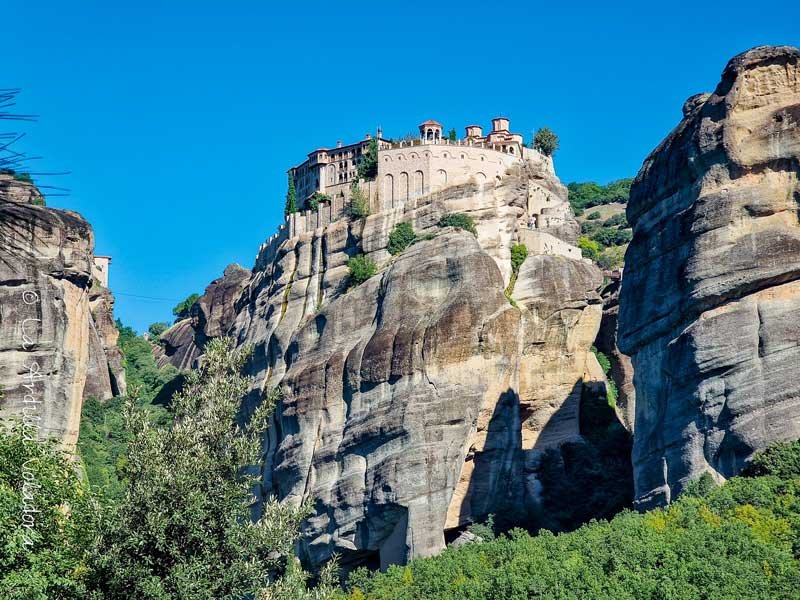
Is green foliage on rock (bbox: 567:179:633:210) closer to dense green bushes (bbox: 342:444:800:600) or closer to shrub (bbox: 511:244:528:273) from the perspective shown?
shrub (bbox: 511:244:528:273)

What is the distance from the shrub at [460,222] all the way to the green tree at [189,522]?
199 feet

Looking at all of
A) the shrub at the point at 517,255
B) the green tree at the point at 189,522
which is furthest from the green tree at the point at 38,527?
the shrub at the point at 517,255

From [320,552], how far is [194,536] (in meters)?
52.1

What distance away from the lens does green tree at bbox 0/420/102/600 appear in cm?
2486

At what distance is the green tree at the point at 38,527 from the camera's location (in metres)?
24.9

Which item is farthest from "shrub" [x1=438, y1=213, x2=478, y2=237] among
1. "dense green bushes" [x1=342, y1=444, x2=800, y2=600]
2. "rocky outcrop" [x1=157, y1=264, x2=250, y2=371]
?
"dense green bushes" [x1=342, y1=444, x2=800, y2=600]

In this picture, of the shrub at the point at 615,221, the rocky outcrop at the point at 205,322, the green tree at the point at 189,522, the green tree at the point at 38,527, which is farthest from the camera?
the shrub at the point at 615,221

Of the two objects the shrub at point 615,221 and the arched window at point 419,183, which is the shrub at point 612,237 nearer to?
the shrub at point 615,221

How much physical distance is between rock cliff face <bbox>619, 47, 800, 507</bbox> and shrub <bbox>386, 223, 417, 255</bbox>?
968 inches

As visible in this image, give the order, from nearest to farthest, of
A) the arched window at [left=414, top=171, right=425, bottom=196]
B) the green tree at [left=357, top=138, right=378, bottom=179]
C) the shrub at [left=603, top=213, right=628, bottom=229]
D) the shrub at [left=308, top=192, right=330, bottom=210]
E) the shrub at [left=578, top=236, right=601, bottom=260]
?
the arched window at [left=414, top=171, right=425, bottom=196], the green tree at [left=357, top=138, right=378, bottom=179], the shrub at [left=308, top=192, right=330, bottom=210], the shrub at [left=578, top=236, right=601, bottom=260], the shrub at [left=603, top=213, right=628, bottom=229]

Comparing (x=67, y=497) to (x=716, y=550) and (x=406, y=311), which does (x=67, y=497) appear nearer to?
(x=716, y=550)

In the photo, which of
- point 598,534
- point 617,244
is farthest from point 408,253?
point 617,244

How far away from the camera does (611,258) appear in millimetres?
120250

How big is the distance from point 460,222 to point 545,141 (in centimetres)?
2411
